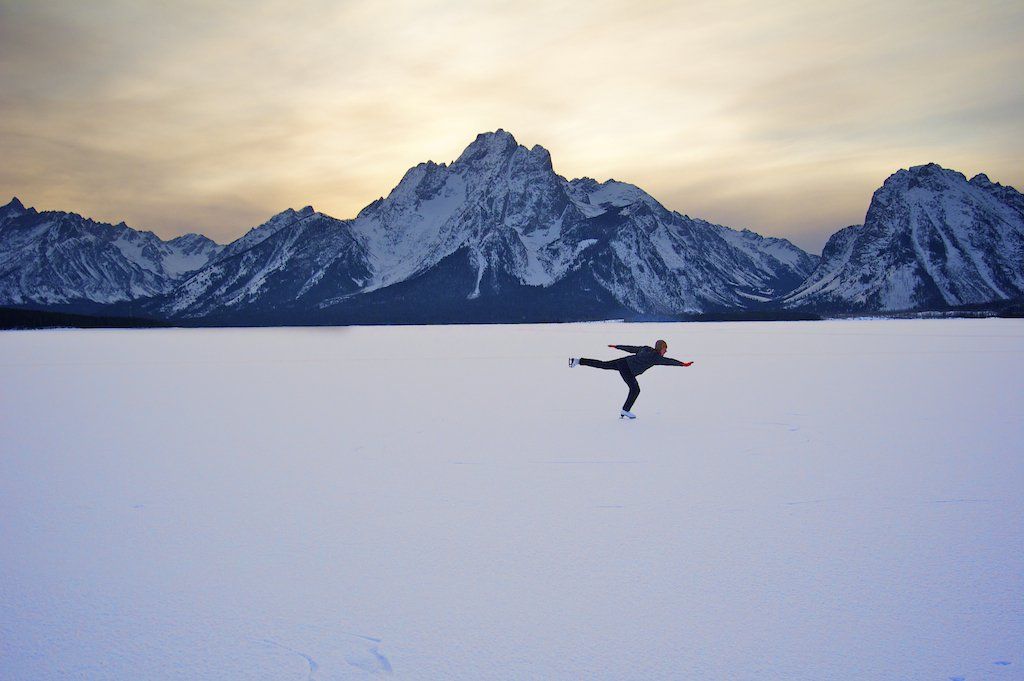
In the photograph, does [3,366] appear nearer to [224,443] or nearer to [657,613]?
[224,443]

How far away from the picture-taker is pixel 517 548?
7.24 metres

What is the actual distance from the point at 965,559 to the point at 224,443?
12.0m

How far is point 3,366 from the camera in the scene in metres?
38.2

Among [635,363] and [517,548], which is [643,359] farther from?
[517,548]

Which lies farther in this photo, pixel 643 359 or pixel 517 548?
pixel 643 359

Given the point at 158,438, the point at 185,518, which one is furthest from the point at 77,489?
the point at 158,438

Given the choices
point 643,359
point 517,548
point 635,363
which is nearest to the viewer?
point 517,548

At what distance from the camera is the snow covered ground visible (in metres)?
5.02

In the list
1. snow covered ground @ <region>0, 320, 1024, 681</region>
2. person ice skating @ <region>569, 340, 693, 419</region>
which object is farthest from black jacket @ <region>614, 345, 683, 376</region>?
snow covered ground @ <region>0, 320, 1024, 681</region>

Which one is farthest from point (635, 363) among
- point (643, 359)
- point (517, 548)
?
point (517, 548)

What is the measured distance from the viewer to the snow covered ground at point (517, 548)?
16.5 feet

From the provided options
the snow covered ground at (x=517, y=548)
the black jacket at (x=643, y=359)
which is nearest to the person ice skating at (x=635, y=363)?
the black jacket at (x=643, y=359)

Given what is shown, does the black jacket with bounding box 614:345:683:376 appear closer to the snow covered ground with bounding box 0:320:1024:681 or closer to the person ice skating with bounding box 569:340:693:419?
the person ice skating with bounding box 569:340:693:419

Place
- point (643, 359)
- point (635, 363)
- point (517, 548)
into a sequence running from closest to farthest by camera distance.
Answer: point (517, 548) → point (643, 359) → point (635, 363)
